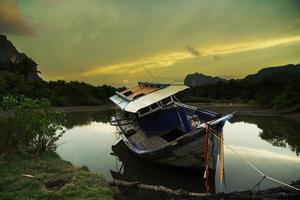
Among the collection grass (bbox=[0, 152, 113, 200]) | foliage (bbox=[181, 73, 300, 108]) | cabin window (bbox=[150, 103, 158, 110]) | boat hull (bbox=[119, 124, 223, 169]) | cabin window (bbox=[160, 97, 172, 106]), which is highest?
foliage (bbox=[181, 73, 300, 108])

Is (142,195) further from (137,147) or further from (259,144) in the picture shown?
(259,144)

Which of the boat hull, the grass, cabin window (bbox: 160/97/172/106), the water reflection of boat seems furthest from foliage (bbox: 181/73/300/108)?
the grass

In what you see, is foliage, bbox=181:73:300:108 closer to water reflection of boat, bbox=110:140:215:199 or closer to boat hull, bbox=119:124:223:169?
water reflection of boat, bbox=110:140:215:199

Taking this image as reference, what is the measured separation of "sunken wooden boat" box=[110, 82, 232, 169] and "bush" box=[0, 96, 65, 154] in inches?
184

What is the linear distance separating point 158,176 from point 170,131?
3.69 meters

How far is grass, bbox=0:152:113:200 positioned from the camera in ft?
40.1

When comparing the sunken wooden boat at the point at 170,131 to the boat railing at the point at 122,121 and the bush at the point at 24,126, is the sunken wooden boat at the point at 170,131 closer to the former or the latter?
the boat railing at the point at 122,121

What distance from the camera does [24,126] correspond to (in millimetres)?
18141

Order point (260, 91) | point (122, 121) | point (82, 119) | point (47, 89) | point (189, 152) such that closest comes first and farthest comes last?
point (189, 152) → point (122, 121) → point (82, 119) → point (260, 91) → point (47, 89)

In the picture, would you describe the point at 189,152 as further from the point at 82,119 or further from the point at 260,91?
the point at 260,91

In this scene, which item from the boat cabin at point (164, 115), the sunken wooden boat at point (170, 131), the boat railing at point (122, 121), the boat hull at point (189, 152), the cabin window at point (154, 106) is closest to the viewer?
the boat hull at point (189, 152)

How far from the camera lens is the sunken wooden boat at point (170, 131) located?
1770 centimetres

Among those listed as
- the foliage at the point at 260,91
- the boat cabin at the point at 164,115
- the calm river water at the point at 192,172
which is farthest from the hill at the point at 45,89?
the boat cabin at the point at 164,115

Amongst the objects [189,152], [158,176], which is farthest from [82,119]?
[189,152]
